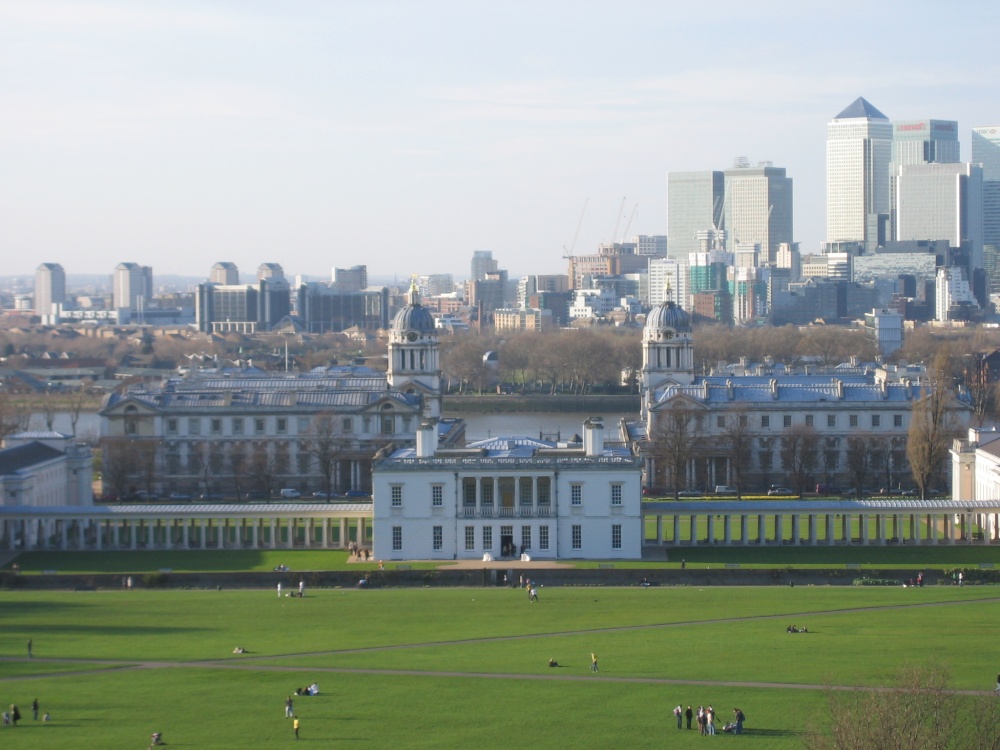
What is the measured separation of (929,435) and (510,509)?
23283mm

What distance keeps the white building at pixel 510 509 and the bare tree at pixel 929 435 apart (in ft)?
63.8

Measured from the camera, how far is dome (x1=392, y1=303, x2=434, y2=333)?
99250 mm

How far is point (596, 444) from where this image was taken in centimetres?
6825

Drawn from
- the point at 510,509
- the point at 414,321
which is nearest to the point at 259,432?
the point at 414,321

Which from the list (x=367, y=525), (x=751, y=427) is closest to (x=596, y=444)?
(x=367, y=525)

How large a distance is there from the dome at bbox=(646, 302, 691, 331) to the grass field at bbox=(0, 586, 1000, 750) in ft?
140

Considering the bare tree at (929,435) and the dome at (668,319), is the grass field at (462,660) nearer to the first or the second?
the bare tree at (929,435)

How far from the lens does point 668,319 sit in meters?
102

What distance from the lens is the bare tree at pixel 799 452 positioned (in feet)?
292

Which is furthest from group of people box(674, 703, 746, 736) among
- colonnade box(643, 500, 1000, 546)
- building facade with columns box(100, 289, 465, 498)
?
building facade with columns box(100, 289, 465, 498)

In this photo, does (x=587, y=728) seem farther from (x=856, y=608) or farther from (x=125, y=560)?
(x=125, y=560)

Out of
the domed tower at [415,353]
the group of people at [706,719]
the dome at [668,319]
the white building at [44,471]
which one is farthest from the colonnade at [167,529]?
the dome at [668,319]

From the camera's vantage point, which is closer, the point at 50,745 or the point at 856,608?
the point at 50,745

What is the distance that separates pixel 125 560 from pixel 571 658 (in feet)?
79.5
